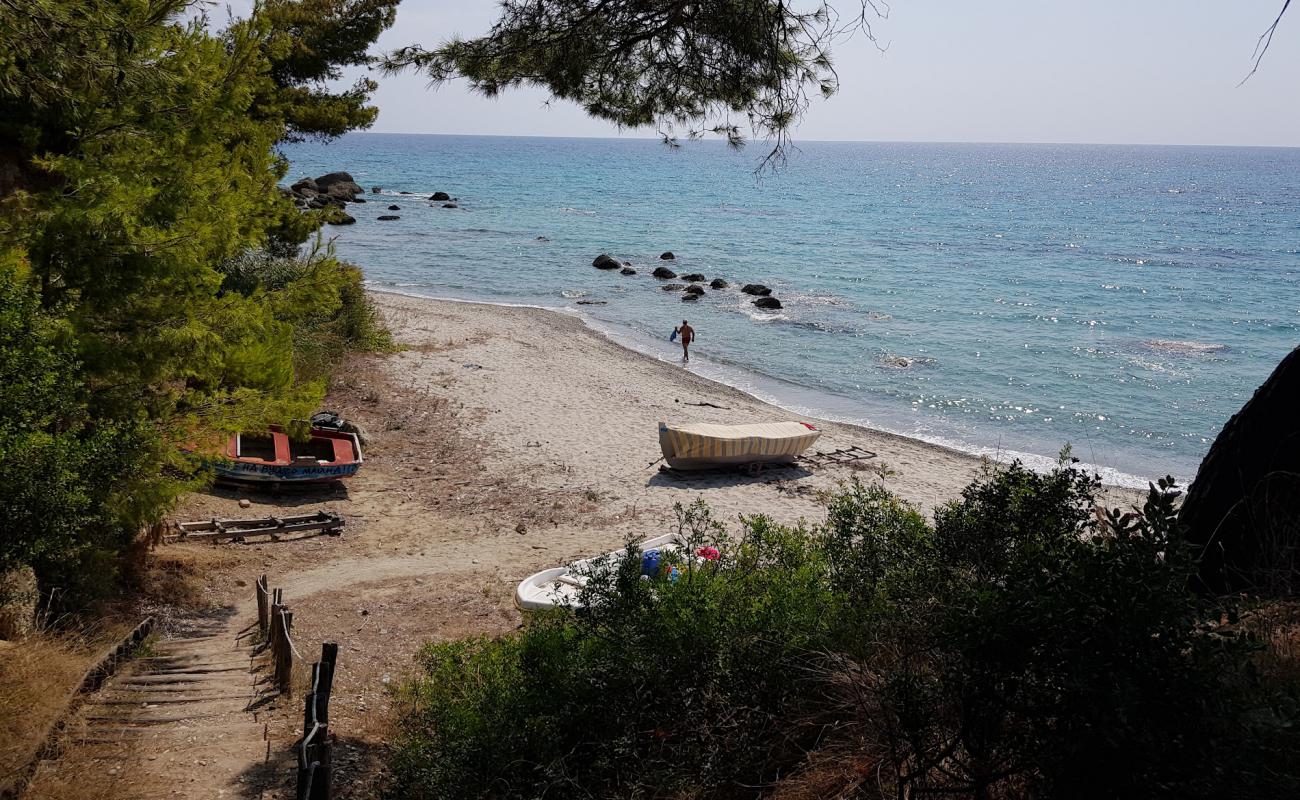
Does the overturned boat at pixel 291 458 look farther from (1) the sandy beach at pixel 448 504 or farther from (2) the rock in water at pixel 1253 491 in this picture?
(2) the rock in water at pixel 1253 491

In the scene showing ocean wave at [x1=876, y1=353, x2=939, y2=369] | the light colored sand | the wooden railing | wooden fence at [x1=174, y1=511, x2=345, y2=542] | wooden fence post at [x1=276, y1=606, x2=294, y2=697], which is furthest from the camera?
ocean wave at [x1=876, y1=353, x2=939, y2=369]

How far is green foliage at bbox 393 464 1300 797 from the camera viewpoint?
3.74 metres

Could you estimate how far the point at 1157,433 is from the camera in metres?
25.7

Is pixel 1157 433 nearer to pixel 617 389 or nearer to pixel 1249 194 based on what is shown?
pixel 617 389

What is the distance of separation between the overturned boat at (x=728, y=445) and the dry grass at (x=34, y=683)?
12.4m

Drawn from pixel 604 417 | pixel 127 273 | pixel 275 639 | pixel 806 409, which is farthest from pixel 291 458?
pixel 806 409

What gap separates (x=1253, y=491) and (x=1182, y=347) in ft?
112

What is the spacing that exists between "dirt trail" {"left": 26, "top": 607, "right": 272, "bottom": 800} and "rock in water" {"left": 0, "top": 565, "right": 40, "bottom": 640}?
1.00m

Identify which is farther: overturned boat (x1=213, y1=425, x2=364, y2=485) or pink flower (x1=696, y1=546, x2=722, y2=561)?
overturned boat (x1=213, y1=425, x2=364, y2=485)

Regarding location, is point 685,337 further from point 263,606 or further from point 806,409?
point 263,606

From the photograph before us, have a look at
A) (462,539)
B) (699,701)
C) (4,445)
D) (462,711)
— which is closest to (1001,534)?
(699,701)

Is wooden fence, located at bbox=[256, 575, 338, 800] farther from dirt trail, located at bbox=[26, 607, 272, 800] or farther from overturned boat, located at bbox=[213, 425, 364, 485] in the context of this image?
overturned boat, located at bbox=[213, 425, 364, 485]

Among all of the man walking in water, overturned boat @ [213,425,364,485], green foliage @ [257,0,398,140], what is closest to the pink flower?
overturned boat @ [213,425,364,485]

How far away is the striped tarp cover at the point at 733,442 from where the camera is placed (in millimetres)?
20141
